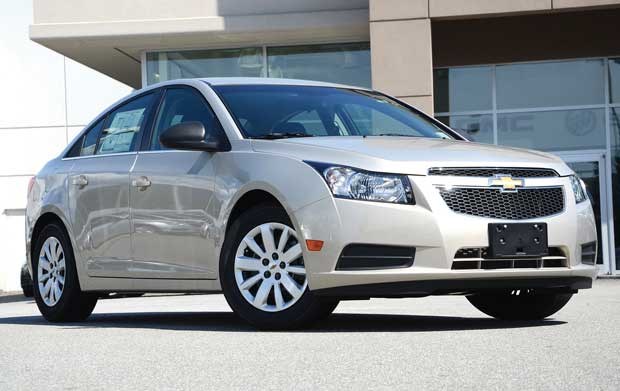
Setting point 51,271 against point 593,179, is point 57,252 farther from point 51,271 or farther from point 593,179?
point 593,179

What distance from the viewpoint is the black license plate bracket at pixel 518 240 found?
714 centimetres

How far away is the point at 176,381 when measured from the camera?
5.20 m

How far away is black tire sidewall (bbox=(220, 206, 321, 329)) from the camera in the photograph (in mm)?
7203

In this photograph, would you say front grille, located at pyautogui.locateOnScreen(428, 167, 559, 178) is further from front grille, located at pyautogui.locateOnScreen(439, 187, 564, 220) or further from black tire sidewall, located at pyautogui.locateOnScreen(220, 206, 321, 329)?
black tire sidewall, located at pyautogui.locateOnScreen(220, 206, 321, 329)

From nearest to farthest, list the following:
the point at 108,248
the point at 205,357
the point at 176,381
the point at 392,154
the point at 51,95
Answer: the point at 176,381, the point at 205,357, the point at 392,154, the point at 108,248, the point at 51,95

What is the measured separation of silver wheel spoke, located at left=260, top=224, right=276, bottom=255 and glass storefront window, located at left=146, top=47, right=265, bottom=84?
614 inches

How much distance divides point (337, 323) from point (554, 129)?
14.6 metres

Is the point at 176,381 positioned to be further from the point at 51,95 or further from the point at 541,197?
the point at 51,95

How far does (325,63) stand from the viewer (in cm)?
2280

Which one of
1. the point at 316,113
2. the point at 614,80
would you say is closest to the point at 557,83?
the point at 614,80

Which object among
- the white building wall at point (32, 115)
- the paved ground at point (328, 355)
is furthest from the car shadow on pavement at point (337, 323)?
Result: the white building wall at point (32, 115)

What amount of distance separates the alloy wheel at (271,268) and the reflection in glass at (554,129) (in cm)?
1515

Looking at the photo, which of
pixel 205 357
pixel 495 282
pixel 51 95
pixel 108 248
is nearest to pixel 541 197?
pixel 495 282

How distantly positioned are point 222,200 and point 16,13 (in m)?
31.2
